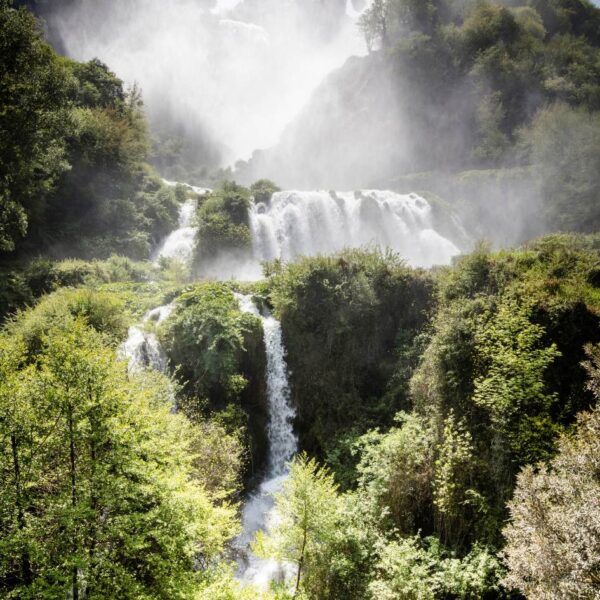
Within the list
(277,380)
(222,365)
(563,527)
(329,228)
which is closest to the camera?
(563,527)

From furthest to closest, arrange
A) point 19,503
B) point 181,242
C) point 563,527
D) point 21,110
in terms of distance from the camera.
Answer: point 181,242
point 21,110
point 19,503
point 563,527

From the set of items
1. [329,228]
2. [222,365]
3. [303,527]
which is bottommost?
[303,527]

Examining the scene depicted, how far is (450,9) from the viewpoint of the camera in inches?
2232

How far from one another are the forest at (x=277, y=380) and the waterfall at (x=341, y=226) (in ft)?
0.89

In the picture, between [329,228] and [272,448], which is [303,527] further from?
[329,228]

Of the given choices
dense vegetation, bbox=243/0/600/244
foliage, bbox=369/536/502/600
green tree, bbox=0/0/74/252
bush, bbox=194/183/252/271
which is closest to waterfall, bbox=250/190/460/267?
bush, bbox=194/183/252/271

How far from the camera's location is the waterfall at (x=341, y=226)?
103ft

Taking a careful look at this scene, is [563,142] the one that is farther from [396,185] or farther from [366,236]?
[366,236]

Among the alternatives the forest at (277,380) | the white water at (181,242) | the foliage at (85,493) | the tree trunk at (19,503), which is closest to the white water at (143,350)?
the forest at (277,380)

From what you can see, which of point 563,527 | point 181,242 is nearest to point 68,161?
point 181,242

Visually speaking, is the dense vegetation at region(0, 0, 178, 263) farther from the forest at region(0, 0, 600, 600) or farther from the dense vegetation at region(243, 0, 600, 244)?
the dense vegetation at region(243, 0, 600, 244)

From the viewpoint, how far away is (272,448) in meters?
15.7

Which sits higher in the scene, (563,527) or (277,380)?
(277,380)

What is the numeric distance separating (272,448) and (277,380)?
9.16ft
